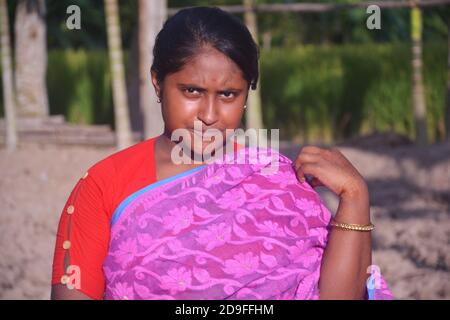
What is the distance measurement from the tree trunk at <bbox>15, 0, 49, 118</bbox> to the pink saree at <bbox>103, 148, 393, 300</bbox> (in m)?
12.3

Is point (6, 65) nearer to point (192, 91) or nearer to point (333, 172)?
point (192, 91)

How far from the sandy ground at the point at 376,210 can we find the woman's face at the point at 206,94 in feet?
11.0

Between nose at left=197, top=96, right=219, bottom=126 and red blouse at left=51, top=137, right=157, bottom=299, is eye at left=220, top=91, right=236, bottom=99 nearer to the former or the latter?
nose at left=197, top=96, right=219, bottom=126

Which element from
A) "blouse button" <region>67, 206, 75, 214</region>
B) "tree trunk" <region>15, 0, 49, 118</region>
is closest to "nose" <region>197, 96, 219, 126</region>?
"blouse button" <region>67, 206, 75, 214</region>

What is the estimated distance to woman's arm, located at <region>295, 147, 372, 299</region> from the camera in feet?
7.53

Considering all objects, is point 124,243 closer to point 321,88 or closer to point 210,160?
point 210,160

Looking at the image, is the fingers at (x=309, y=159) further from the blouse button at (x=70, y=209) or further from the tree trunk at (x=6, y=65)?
the tree trunk at (x=6, y=65)

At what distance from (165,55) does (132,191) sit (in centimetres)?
37

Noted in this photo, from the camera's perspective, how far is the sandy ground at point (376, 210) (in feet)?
19.5

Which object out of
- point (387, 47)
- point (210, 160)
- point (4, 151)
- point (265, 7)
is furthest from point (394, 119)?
point (210, 160)

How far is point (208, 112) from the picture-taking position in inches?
94.1

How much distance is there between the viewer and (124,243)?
2.32m

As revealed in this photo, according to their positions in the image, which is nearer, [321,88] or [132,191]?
[132,191]

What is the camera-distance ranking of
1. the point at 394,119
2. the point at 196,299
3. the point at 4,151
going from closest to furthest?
the point at 196,299 < the point at 4,151 < the point at 394,119
